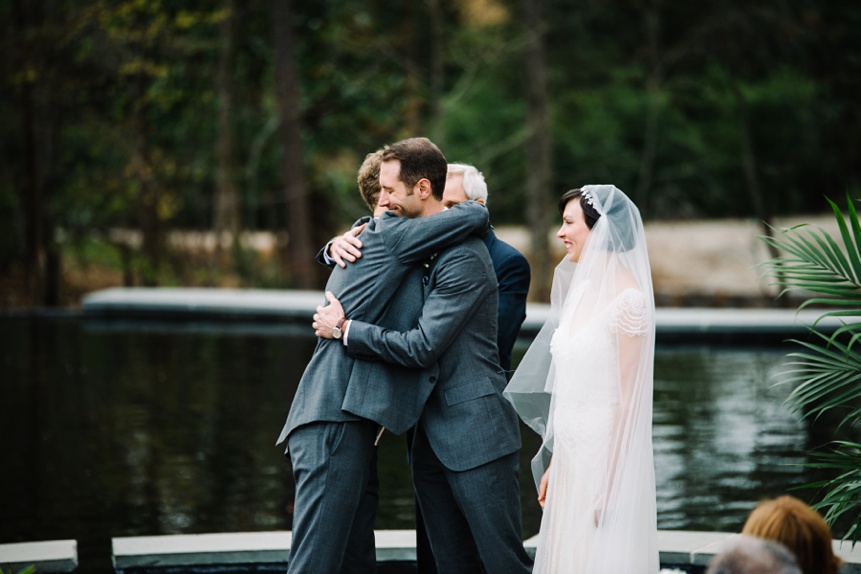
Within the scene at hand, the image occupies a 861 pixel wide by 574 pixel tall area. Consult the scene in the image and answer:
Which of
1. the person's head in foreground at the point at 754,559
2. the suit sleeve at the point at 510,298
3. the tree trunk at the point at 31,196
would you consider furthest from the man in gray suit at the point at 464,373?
the tree trunk at the point at 31,196

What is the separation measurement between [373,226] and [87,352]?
32.5ft

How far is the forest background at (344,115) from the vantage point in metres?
18.5

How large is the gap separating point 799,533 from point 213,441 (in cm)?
634

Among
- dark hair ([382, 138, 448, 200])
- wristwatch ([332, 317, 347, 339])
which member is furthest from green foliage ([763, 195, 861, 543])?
wristwatch ([332, 317, 347, 339])

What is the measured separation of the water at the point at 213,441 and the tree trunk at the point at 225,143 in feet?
20.8

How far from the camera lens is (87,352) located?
506 inches

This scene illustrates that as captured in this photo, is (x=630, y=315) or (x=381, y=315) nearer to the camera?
(x=630, y=315)

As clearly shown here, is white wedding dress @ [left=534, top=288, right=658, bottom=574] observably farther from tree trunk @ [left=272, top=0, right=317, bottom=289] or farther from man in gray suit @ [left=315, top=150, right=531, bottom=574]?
tree trunk @ [left=272, top=0, right=317, bottom=289]

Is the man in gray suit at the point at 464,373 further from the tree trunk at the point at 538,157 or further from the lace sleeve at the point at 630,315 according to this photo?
the tree trunk at the point at 538,157

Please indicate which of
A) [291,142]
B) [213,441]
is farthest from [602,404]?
[291,142]

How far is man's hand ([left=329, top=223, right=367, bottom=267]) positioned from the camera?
12.3 ft

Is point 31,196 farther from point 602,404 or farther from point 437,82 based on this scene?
point 602,404

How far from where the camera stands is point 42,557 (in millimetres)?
4641

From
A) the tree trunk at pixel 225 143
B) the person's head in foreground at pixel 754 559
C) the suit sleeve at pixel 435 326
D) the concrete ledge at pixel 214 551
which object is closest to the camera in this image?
the person's head in foreground at pixel 754 559
